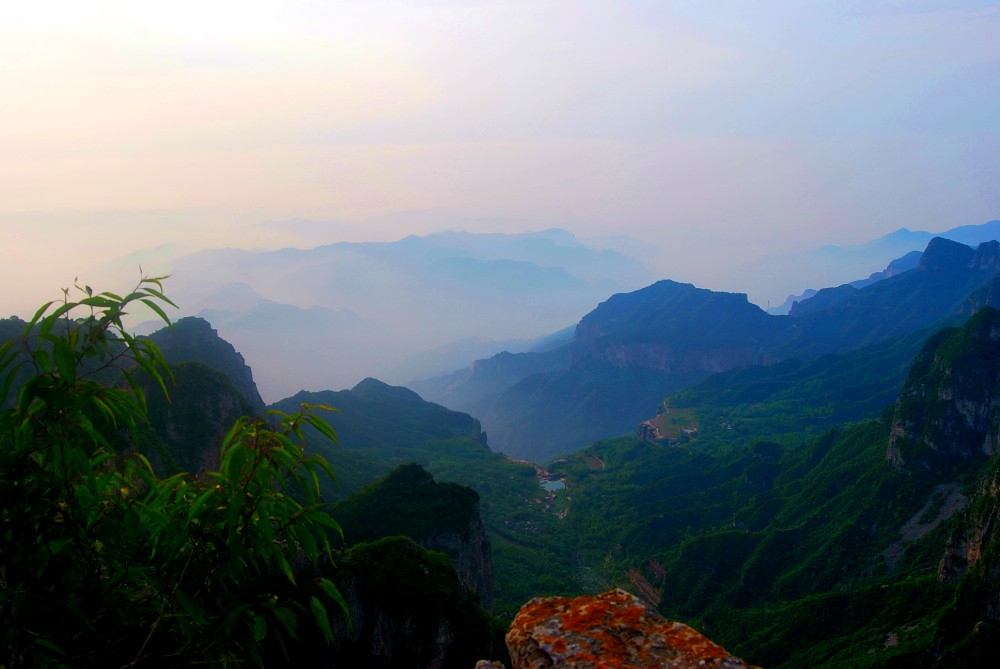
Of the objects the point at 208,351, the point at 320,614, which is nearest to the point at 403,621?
Answer: the point at 320,614

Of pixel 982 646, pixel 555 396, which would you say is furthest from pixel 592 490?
pixel 555 396

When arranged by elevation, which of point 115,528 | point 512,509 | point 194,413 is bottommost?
point 512,509

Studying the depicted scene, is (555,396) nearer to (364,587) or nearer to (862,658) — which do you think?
(862,658)

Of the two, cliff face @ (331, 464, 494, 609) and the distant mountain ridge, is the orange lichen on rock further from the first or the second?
the distant mountain ridge

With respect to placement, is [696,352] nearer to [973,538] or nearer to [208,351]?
[208,351]

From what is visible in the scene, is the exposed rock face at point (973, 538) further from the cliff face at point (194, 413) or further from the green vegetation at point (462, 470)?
the cliff face at point (194, 413)

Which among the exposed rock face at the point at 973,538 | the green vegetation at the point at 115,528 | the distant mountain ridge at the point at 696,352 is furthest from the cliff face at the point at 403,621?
the distant mountain ridge at the point at 696,352

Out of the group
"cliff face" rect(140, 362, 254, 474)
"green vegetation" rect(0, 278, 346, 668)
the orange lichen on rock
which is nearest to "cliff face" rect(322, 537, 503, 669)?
the orange lichen on rock
